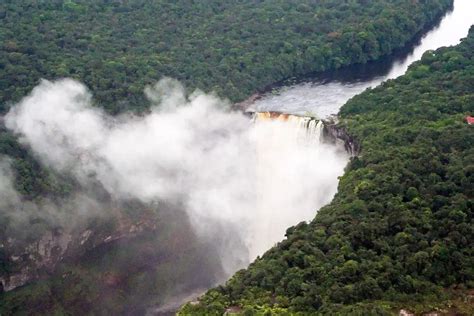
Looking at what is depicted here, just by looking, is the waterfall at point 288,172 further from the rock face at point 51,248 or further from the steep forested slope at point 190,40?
the rock face at point 51,248

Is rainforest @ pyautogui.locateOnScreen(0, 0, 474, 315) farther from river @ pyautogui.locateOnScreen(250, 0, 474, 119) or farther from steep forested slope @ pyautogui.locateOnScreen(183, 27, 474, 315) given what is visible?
river @ pyautogui.locateOnScreen(250, 0, 474, 119)

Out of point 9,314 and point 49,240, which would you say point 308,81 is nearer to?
point 49,240

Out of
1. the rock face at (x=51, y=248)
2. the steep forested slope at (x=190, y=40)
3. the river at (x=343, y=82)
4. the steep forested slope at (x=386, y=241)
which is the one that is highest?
the steep forested slope at (x=190, y=40)

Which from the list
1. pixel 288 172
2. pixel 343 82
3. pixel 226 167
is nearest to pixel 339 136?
pixel 288 172

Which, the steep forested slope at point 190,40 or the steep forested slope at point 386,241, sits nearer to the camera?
the steep forested slope at point 386,241

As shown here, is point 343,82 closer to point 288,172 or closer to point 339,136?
point 339,136

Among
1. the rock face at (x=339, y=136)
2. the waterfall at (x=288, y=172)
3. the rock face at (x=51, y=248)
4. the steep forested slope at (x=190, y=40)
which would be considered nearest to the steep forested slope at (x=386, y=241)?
the rock face at (x=339, y=136)

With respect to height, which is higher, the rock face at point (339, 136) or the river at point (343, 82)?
the river at point (343, 82)

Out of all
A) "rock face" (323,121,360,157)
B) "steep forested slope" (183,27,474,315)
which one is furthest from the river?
"steep forested slope" (183,27,474,315)

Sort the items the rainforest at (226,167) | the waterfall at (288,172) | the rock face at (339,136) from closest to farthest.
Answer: the rainforest at (226,167), the waterfall at (288,172), the rock face at (339,136)
